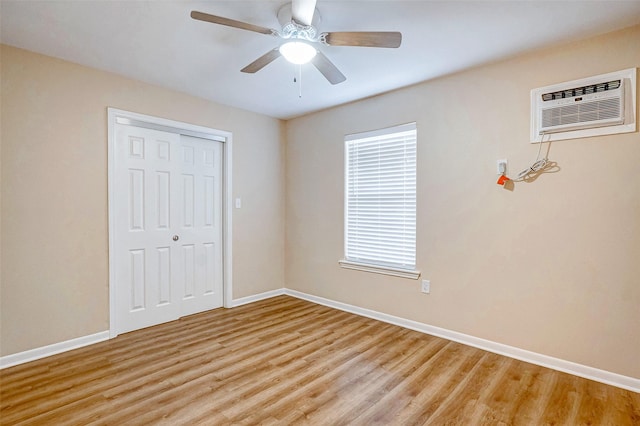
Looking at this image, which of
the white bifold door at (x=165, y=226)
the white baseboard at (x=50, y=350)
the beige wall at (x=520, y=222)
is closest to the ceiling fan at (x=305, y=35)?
the beige wall at (x=520, y=222)

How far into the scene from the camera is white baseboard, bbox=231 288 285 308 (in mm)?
4082

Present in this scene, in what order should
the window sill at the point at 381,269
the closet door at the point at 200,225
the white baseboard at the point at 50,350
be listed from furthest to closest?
the closet door at the point at 200,225
the window sill at the point at 381,269
the white baseboard at the point at 50,350

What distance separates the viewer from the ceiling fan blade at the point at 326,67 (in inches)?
86.2

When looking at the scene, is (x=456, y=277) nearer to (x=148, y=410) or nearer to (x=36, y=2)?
(x=148, y=410)

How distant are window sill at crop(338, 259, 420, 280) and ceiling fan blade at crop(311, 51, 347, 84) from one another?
2.04 meters

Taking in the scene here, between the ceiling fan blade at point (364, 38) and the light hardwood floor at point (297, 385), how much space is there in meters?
2.27

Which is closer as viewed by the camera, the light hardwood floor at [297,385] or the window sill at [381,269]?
the light hardwood floor at [297,385]

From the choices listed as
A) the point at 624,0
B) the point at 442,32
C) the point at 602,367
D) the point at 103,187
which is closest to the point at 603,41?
the point at 624,0

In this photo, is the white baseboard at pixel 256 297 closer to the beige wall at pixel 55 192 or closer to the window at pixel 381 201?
the window at pixel 381 201

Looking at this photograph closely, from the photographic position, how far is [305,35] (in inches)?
79.7

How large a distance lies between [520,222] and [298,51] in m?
2.24

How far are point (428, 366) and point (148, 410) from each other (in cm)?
201

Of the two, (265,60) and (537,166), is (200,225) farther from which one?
(537,166)

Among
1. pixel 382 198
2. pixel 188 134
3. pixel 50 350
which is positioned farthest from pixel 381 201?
pixel 50 350
